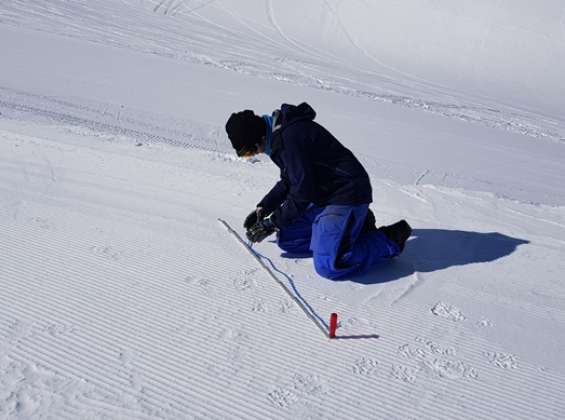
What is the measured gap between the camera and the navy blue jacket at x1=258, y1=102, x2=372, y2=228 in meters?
3.68

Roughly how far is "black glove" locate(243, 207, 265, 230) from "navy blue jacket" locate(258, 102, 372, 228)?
0.19 metres

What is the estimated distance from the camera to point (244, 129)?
11.9 feet

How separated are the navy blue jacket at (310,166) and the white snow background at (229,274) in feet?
1.77

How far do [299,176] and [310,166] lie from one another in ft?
0.32

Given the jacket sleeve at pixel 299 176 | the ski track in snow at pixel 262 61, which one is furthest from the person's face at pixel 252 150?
the ski track in snow at pixel 262 61

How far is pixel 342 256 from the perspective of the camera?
391 cm

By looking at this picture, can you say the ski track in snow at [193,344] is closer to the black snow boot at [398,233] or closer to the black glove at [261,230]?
the black glove at [261,230]

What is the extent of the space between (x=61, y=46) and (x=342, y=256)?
34.8ft

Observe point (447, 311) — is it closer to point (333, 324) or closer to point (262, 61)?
point (333, 324)

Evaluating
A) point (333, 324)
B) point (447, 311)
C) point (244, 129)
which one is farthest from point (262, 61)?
point (333, 324)

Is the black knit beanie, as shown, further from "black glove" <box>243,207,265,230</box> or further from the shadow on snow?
the shadow on snow

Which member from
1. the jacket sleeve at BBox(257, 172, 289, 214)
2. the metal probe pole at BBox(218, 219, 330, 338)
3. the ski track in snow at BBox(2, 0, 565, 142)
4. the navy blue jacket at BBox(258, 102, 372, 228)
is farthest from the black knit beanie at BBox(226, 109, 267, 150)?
the ski track in snow at BBox(2, 0, 565, 142)

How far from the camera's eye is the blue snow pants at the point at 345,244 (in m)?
3.87

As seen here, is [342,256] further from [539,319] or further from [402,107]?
[402,107]
